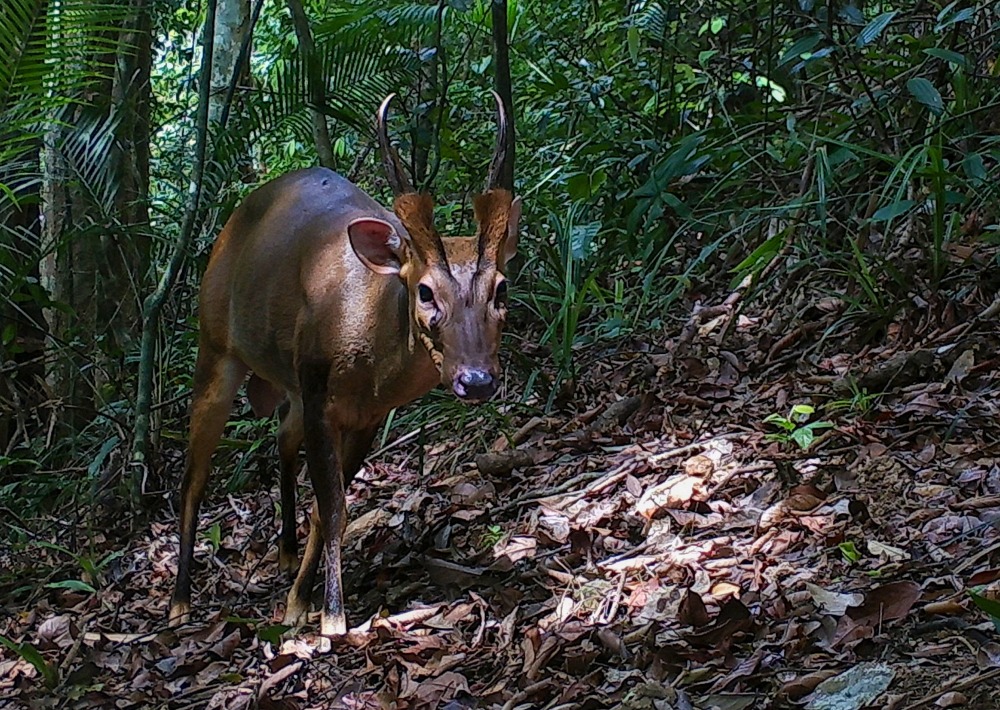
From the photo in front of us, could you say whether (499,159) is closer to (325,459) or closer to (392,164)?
(392,164)

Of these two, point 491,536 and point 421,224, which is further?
point 491,536

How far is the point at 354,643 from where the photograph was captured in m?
3.65

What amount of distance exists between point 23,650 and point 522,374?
2.66 meters

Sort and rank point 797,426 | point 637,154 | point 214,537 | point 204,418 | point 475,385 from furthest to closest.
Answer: point 637,154
point 214,537
point 204,418
point 797,426
point 475,385

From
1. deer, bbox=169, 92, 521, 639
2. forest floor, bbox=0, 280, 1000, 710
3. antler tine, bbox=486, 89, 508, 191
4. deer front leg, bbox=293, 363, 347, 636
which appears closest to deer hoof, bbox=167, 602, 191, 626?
deer, bbox=169, 92, 521, 639

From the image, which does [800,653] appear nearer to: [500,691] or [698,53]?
[500,691]

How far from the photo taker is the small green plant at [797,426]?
401 centimetres

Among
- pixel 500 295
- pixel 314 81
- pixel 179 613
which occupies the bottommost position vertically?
pixel 179 613

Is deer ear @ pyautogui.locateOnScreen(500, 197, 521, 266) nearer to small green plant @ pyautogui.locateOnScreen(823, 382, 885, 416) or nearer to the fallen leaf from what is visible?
small green plant @ pyautogui.locateOnScreen(823, 382, 885, 416)

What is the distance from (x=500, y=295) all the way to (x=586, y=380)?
214 centimetres

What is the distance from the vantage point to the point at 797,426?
166 inches

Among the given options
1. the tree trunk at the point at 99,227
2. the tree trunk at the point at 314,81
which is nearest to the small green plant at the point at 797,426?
the tree trunk at the point at 314,81

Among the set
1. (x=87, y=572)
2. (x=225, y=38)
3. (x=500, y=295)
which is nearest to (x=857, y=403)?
(x=500, y=295)

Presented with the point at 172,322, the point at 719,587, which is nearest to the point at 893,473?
the point at 719,587
